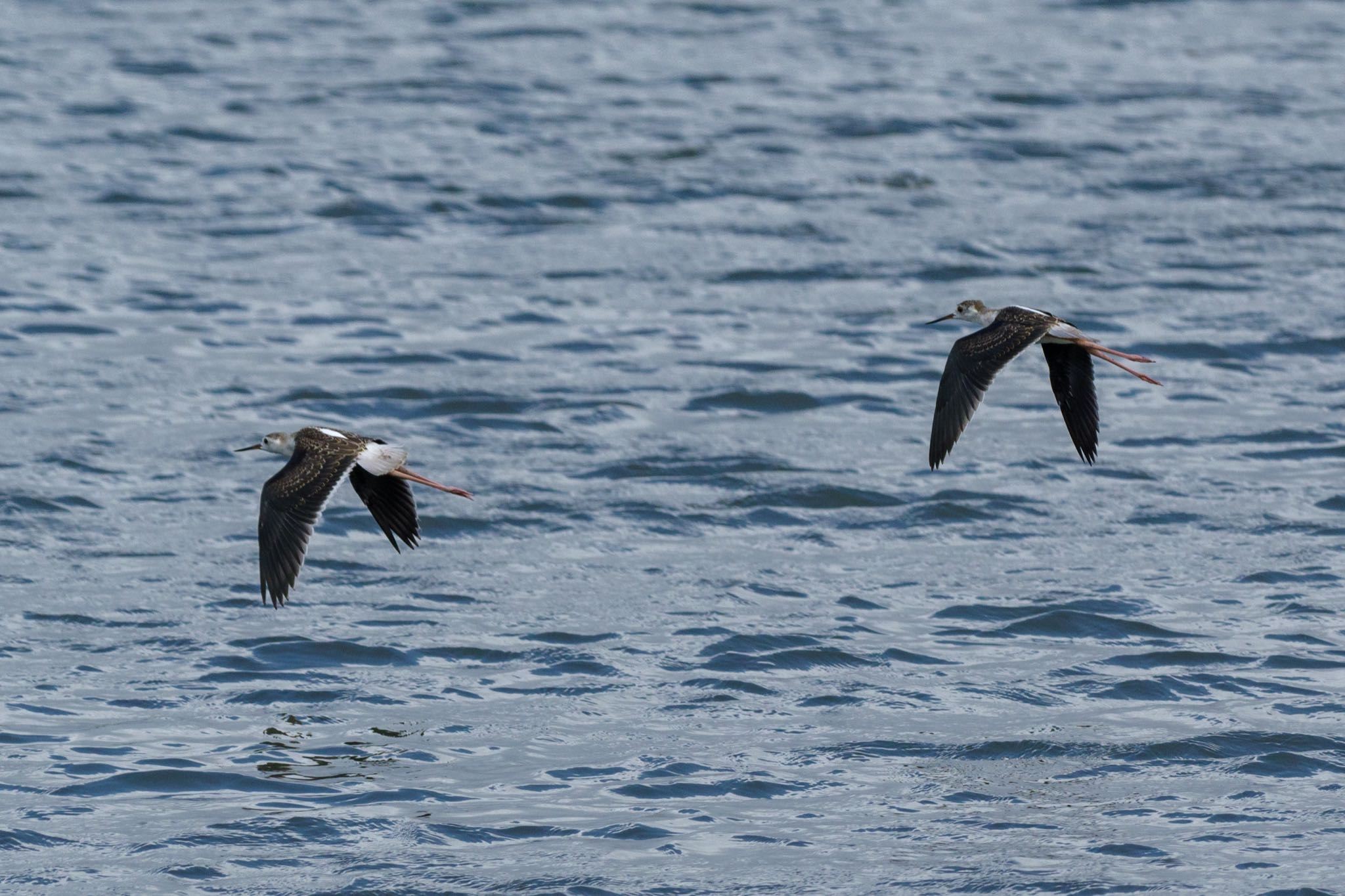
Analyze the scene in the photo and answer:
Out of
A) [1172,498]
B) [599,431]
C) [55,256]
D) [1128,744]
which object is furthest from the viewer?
[55,256]

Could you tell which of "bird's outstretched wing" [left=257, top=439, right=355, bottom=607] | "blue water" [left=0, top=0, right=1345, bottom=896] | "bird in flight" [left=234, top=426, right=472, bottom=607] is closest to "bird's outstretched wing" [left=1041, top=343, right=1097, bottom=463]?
"blue water" [left=0, top=0, right=1345, bottom=896]

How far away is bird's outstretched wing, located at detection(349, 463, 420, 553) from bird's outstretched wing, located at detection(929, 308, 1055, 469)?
2845 mm

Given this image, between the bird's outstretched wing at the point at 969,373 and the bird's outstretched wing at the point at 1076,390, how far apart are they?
0.93 meters

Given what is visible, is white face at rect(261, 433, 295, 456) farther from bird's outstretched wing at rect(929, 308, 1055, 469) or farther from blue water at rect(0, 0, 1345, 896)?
bird's outstretched wing at rect(929, 308, 1055, 469)

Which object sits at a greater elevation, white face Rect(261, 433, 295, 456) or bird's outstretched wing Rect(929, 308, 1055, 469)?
bird's outstretched wing Rect(929, 308, 1055, 469)

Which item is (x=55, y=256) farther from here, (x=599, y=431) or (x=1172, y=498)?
(x=1172, y=498)

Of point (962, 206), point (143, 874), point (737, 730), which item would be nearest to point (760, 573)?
point (737, 730)

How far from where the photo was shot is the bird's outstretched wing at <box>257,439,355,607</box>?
1105cm

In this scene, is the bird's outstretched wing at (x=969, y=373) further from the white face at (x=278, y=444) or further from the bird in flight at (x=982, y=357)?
A: the white face at (x=278, y=444)

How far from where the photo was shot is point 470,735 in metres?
10.9

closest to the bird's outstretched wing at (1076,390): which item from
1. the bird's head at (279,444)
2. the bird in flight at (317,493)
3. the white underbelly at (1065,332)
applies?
the white underbelly at (1065,332)

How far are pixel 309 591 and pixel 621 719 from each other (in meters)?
2.65

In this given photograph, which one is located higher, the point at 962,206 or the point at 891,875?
the point at 962,206

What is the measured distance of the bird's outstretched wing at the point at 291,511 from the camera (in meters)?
11.1
